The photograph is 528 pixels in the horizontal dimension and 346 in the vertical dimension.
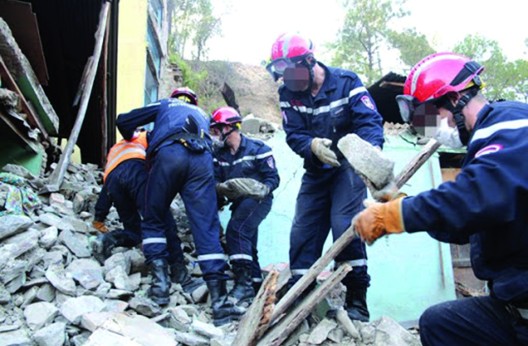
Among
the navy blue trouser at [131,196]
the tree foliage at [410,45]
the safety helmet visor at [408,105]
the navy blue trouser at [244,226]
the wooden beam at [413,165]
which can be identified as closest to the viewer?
the safety helmet visor at [408,105]

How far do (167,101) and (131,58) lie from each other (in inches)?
247

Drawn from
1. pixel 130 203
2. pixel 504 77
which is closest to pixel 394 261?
pixel 130 203

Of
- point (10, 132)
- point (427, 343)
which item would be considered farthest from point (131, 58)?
point (427, 343)

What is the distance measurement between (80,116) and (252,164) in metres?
2.26

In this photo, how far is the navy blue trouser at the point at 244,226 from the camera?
3.95m

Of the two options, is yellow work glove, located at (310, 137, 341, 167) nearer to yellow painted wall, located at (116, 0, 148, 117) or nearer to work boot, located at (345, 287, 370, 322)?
work boot, located at (345, 287, 370, 322)

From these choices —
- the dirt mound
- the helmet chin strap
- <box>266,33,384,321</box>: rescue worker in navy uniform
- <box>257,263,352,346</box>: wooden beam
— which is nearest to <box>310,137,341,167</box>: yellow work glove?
<box>266,33,384,321</box>: rescue worker in navy uniform

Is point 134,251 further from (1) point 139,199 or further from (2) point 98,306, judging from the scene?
(2) point 98,306

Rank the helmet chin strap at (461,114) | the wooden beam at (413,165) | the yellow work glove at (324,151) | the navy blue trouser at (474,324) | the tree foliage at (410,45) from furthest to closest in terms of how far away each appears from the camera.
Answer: the tree foliage at (410,45), the yellow work glove at (324,151), the wooden beam at (413,165), the helmet chin strap at (461,114), the navy blue trouser at (474,324)

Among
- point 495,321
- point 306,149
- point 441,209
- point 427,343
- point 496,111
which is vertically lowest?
point 427,343

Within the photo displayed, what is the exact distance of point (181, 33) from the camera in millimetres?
23938

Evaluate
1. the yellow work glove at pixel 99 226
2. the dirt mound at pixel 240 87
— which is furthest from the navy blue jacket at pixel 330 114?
the dirt mound at pixel 240 87

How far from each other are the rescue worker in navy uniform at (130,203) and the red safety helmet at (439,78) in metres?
2.31

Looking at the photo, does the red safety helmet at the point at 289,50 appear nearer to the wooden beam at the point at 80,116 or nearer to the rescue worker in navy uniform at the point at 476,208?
the rescue worker in navy uniform at the point at 476,208
